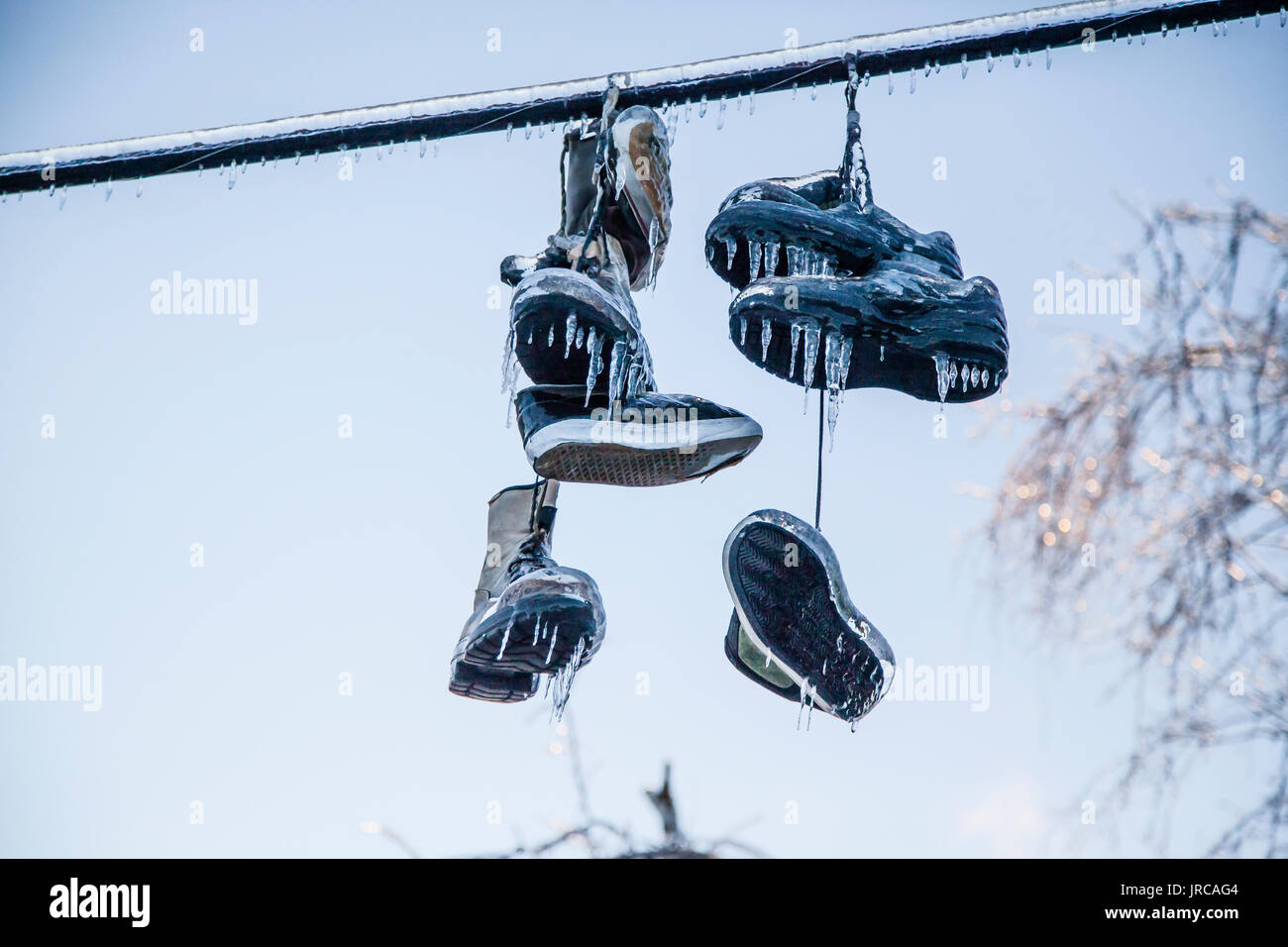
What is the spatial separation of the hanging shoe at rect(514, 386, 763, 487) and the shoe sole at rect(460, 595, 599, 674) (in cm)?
23

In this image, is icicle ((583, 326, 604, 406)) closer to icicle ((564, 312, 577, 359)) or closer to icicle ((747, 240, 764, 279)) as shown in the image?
icicle ((564, 312, 577, 359))

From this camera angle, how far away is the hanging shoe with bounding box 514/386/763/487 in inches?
120

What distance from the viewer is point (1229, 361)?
382cm

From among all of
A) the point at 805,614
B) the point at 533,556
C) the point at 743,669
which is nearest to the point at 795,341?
the point at 805,614

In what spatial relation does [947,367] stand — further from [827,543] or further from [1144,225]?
[1144,225]

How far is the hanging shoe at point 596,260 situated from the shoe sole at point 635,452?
A: 0.11m

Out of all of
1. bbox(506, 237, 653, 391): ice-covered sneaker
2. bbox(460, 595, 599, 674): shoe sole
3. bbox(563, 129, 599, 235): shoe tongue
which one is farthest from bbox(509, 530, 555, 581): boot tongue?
bbox(563, 129, 599, 235): shoe tongue

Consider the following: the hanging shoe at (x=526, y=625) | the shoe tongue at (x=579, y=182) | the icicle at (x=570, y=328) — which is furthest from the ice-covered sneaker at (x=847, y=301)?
the hanging shoe at (x=526, y=625)

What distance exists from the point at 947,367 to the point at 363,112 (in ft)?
3.97

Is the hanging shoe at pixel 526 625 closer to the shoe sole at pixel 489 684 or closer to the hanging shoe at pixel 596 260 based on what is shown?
the shoe sole at pixel 489 684

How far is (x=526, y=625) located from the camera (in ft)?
10.3

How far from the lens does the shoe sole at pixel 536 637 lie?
312 centimetres
